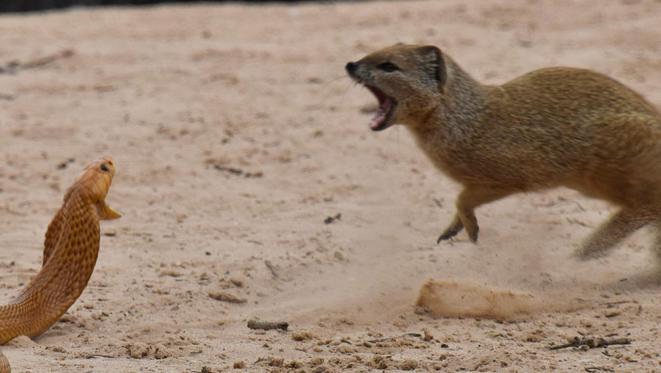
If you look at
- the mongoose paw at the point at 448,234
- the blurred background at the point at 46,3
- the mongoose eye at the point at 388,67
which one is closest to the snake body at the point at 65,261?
the mongoose eye at the point at 388,67

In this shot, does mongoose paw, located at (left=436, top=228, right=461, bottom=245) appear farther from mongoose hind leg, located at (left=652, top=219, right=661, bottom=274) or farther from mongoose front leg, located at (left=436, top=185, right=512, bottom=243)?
mongoose hind leg, located at (left=652, top=219, right=661, bottom=274)

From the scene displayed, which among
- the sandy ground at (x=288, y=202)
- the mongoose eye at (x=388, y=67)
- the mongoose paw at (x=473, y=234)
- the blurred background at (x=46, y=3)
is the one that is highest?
the mongoose eye at (x=388, y=67)

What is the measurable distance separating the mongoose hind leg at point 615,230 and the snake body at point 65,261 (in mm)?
2421

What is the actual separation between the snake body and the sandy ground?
107 mm

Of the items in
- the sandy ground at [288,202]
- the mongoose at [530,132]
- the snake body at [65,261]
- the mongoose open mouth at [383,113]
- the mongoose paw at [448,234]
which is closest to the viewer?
the snake body at [65,261]

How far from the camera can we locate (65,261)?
4.85 m

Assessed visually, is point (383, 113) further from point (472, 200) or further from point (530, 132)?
point (530, 132)

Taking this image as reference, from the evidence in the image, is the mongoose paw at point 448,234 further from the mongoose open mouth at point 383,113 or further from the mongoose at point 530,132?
the mongoose open mouth at point 383,113

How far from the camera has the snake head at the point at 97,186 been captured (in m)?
4.84

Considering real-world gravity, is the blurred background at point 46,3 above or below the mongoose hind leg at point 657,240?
below

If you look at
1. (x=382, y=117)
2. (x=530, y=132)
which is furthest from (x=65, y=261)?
(x=530, y=132)

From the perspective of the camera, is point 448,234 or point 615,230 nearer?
point 615,230

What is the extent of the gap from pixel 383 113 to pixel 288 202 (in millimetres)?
1225

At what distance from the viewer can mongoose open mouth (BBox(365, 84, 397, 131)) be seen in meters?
5.95
